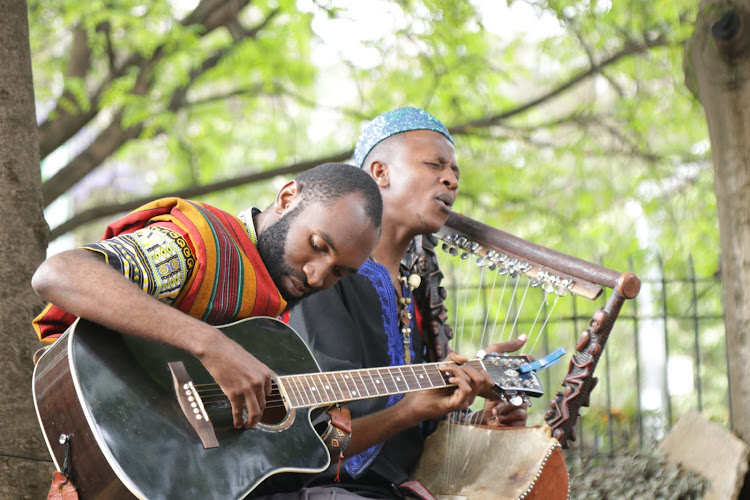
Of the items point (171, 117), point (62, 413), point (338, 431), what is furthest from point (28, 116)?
point (171, 117)

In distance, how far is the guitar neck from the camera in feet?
7.87

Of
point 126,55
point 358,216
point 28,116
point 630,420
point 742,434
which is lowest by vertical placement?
point 630,420

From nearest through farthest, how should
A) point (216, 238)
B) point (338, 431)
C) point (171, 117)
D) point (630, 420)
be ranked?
point (216, 238)
point (338, 431)
point (171, 117)
point (630, 420)

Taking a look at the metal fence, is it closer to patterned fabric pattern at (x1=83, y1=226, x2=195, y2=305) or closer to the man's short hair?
the man's short hair

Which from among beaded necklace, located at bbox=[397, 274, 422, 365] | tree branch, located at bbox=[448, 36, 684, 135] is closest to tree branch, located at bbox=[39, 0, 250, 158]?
tree branch, located at bbox=[448, 36, 684, 135]

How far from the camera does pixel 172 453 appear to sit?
205 centimetres

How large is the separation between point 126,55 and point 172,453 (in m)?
5.56

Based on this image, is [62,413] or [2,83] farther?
[2,83]

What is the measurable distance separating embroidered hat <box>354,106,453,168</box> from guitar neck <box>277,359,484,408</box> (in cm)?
113

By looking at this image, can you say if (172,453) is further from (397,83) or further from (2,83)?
(397,83)

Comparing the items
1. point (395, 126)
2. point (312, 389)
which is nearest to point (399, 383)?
point (312, 389)

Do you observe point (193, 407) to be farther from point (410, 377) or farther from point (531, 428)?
Answer: point (531, 428)

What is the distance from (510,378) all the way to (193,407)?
1294mm

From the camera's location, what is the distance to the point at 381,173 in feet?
11.4
